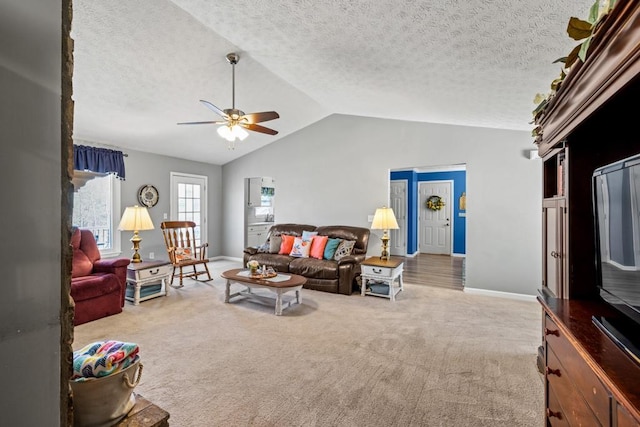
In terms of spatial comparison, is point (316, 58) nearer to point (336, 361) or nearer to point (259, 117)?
point (259, 117)

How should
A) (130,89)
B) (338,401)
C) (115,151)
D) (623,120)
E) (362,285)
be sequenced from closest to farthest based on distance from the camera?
(623,120)
(338,401)
(130,89)
(362,285)
(115,151)

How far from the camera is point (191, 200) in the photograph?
263 inches

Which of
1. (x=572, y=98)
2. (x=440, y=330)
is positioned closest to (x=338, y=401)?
(x=440, y=330)

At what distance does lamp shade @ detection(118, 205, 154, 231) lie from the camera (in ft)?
13.9

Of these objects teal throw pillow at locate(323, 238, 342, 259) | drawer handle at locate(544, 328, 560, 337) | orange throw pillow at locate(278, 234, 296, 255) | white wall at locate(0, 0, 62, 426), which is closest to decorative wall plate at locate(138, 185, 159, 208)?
orange throw pillow at locate(278, 234, 296, 255)

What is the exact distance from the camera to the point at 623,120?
1387 millimetres

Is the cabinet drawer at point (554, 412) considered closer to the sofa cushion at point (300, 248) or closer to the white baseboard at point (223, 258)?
the sofa cushion at point (300, 248)

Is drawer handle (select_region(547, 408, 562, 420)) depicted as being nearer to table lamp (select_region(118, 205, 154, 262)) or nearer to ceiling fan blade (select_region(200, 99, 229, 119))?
ceiling fan blade (select_region(200, 99, 229, 119))

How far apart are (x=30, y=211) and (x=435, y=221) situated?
8614 mm

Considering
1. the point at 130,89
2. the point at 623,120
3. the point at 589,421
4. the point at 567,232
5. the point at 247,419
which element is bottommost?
the point at 247,419

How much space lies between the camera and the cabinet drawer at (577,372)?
0.92m

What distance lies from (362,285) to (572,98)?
3616 mm

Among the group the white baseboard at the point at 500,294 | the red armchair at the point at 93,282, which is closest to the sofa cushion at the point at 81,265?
the red armchair at the point at 93,282

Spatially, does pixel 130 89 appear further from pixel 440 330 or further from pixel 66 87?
pixel 440 330
